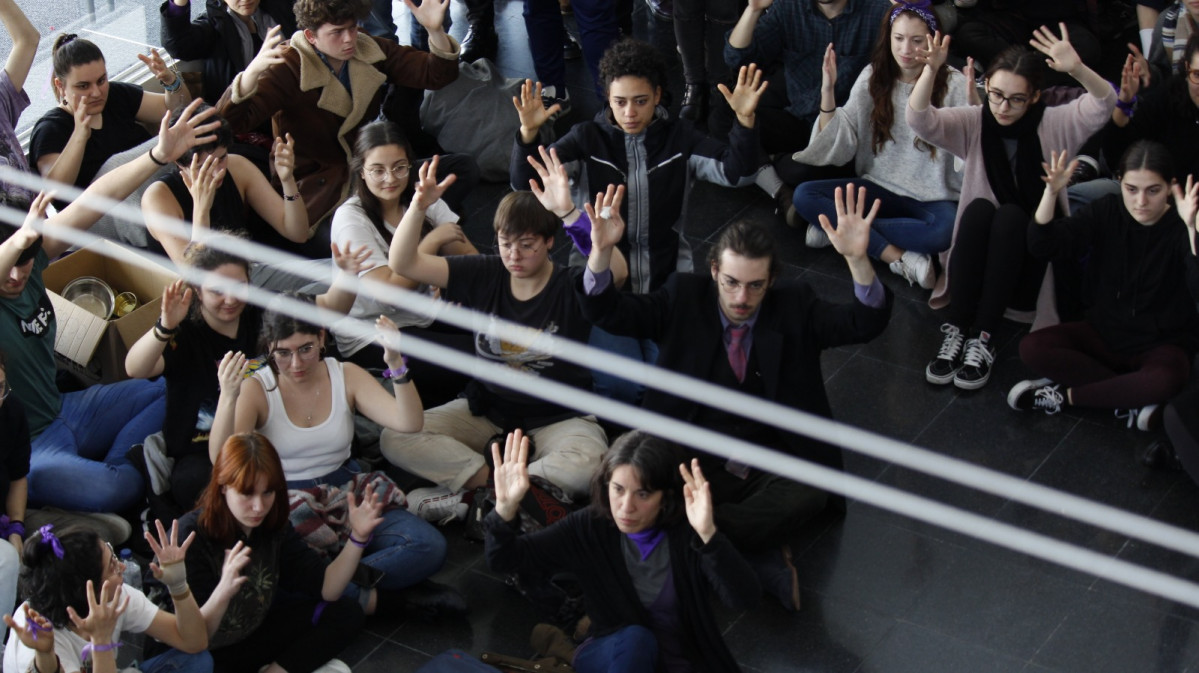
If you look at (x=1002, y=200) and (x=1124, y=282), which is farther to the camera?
(x=1002, y=200)

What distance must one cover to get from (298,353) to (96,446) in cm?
69

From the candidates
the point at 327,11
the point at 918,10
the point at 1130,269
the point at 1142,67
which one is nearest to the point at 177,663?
the point at 327,11

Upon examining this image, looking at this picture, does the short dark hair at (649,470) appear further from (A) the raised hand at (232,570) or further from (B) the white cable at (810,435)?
(A) the raised hand at (232,570)

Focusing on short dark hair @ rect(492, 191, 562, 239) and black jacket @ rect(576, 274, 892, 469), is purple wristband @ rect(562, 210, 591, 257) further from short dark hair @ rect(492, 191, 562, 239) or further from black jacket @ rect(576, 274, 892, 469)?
black jacket @ rect(576, 274, 892, 469)

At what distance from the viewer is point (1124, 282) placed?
13.2 feet

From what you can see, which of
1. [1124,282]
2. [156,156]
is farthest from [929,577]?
[156,156]

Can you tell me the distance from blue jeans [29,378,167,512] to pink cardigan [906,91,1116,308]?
230 centimetres

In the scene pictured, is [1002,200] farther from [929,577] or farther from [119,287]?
[119,287]

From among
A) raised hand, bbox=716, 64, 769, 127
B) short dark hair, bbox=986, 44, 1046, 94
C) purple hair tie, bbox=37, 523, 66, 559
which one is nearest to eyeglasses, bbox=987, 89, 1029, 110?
short dark hair, bbox=986, 44, 1046, 94

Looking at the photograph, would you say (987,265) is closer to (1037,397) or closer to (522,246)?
(1037,397)

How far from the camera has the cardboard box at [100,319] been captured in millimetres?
4090

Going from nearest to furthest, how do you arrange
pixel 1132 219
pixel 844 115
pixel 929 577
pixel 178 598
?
1. pixel 178 598
2. pixel 929 577
3. pixel 1132 219
4. pixel 844 115

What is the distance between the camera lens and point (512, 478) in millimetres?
3135

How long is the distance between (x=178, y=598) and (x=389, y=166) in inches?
58.4
